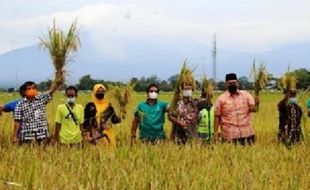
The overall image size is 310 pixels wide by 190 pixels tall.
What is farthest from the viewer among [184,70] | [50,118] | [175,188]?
[50,118]

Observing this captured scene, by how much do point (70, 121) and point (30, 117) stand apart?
1.81 ft

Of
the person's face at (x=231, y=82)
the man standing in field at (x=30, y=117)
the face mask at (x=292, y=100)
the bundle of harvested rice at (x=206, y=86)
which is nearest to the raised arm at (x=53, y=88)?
the man standing in field at (x=30, y=117)

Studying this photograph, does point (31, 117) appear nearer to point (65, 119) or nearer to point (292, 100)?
point (65, 119)

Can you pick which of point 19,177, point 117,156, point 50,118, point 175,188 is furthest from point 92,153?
point 50,118

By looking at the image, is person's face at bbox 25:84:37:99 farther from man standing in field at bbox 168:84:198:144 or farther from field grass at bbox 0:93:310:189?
man standing in field at bbox 168:84:198:144

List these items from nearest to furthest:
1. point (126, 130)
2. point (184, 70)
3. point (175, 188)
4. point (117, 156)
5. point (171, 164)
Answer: point (175, 188) < point (171, 164) < point (117, 156) < point (184, 70) < point (126, 130)

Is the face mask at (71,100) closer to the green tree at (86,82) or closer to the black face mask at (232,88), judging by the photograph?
the black face mask at (232,88)

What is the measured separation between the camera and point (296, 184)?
5.56m

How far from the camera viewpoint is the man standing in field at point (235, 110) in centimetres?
905

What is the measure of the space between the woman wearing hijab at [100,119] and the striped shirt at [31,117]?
605mm

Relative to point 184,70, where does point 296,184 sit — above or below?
below

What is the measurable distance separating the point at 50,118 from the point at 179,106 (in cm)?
672

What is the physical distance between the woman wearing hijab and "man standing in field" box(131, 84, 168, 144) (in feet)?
1.28

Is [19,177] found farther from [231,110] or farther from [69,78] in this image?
[231,110]
